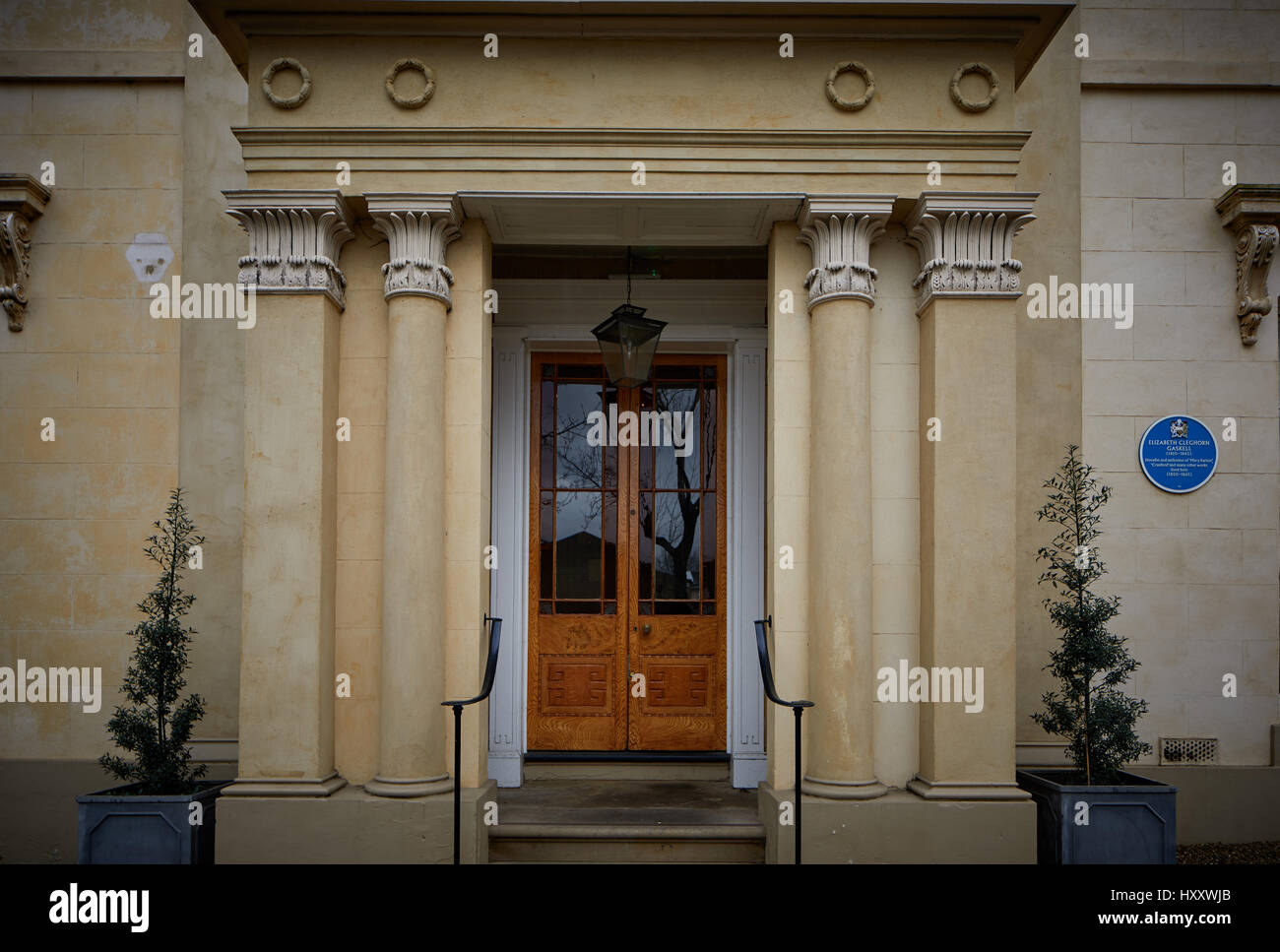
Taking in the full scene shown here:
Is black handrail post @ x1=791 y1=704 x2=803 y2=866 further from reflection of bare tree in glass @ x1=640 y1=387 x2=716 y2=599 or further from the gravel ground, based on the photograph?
the gravel ground

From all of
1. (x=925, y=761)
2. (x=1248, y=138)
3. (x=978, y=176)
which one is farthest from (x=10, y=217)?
(x=1248, y=138)

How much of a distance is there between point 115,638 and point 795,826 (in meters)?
4.52

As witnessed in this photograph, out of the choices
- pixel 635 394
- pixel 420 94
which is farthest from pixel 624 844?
pixel 420 94

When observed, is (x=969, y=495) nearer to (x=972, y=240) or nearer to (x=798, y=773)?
(x=972, y=240)

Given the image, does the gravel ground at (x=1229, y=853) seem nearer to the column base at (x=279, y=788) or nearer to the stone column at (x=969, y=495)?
the stone column at (x=969, y=495)

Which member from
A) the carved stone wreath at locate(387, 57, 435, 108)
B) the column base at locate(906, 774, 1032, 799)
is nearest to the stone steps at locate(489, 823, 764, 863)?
the column base at locate(906, 774, 1032, 799)

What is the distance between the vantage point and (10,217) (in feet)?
21.1

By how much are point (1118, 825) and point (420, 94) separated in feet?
18.0

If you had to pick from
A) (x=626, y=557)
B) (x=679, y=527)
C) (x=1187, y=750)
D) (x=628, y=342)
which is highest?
(x=628, y=342)

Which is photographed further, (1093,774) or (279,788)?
(1093,774)

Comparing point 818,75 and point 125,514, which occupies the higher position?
point 818,75

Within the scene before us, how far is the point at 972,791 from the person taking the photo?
5340mm

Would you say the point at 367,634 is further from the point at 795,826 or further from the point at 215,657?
the point at 795,826

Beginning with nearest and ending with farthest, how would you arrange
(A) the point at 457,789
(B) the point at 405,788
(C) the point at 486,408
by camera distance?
(A) the point at 457,789 < (B) the point at 405,788 < (C) the point at 486,408
